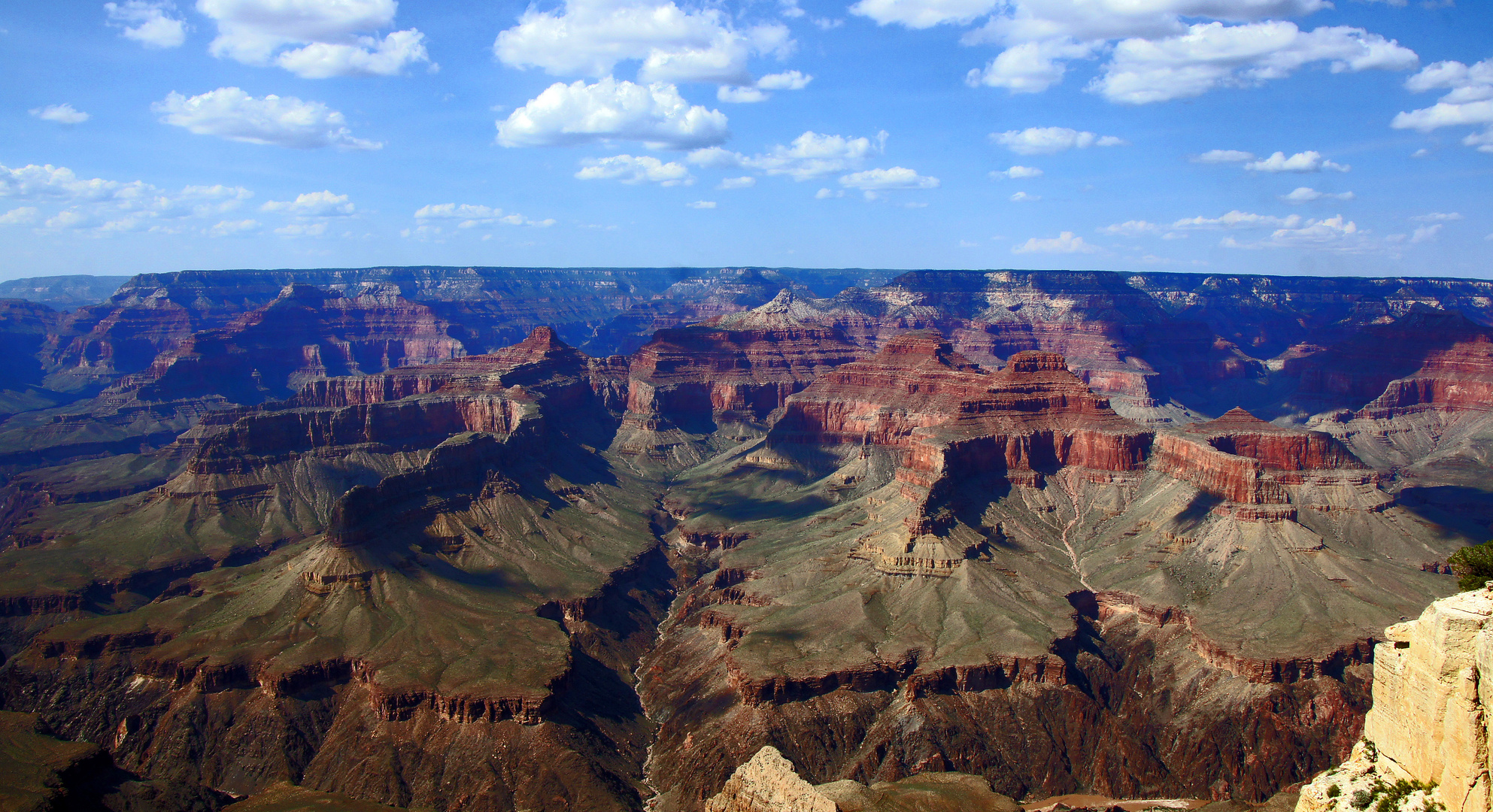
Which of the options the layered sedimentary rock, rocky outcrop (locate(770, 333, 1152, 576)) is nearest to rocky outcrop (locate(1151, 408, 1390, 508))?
the layered sedimentary rock

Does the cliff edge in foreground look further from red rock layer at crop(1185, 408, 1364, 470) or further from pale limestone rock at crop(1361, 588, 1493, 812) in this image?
red rock layer at crop(1185, 408, 1364, 470)

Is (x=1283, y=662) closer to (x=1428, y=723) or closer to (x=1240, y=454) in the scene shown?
(x=1240, y=454)

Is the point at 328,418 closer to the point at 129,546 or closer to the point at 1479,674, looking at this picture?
the point at 129,546

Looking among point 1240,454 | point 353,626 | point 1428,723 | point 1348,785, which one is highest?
point 1428,723

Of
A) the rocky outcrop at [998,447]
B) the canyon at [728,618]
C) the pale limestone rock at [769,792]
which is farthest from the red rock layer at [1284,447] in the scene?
the pale limestone rock at [769,792]

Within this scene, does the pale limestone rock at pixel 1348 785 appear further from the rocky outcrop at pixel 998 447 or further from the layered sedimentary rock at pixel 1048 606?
the rocky outcrop at pixel 998 447

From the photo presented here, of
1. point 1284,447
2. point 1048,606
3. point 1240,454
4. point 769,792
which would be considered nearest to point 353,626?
point 769,792
